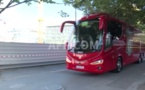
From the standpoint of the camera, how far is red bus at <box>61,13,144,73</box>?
393 inches

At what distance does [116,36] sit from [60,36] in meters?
9.89

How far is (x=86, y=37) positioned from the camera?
10.5m

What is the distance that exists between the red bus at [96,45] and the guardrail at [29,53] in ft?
11.1

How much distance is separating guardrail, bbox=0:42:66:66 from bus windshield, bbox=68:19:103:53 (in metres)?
3.47

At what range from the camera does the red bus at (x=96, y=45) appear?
9.98m

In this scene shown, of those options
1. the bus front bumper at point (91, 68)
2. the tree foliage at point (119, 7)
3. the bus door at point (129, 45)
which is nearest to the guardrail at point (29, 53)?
the tree foliage at point (119, 7)

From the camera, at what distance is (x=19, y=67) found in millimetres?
12641

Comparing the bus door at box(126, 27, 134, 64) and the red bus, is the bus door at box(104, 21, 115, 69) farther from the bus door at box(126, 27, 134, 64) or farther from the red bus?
the bus door at box(126, 27, 134, 64)

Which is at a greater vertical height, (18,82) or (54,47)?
(54,47)

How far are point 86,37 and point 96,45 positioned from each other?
0.69 meters

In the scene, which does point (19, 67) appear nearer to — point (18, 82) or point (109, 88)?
point (18, 82)

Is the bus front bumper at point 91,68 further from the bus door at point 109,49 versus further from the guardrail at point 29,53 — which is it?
the guardrail at point 29,53

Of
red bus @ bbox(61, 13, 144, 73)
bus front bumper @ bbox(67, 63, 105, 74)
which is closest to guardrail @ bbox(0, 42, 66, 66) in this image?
red bus @ bbox(61, 13, 144, 73)

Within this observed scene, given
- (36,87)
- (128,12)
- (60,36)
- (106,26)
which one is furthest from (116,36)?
(60,36)
